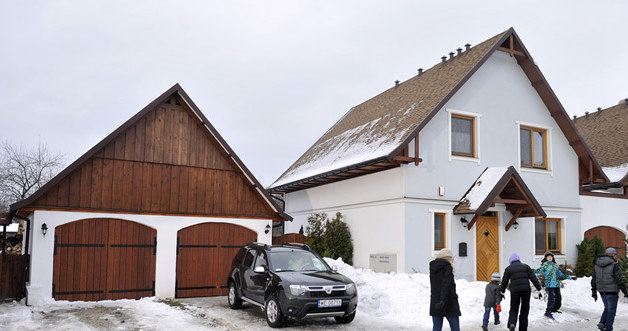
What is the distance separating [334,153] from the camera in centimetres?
2255

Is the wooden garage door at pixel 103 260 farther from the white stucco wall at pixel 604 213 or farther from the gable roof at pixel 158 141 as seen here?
the white stucco wall at pixel 604 213

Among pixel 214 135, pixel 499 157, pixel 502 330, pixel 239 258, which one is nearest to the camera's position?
pixel 502 330

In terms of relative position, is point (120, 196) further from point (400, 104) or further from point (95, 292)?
point (400, 104)

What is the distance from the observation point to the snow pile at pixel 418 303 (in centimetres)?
1250

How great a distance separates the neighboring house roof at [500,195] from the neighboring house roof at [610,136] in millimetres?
5637

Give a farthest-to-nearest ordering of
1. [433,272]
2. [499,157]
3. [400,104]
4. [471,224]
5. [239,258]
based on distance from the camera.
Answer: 1. [400,104]
2. [499,157]
3. [471,224]
4. [239,258]
5. [433,272]

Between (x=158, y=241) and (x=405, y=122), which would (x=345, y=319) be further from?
(x=405, y=122)

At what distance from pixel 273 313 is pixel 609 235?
54.2ft

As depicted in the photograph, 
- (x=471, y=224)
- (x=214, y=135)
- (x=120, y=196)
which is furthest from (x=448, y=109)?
(x=120, y=196)

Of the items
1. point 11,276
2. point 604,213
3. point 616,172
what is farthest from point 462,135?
point 11,276

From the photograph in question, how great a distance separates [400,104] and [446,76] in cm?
216

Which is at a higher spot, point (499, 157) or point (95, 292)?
point (499, 157)

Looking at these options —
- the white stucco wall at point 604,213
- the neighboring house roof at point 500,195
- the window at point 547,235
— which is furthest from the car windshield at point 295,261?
the white stucco wall at point 604,213

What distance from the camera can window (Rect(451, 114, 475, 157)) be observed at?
62.1 ft
